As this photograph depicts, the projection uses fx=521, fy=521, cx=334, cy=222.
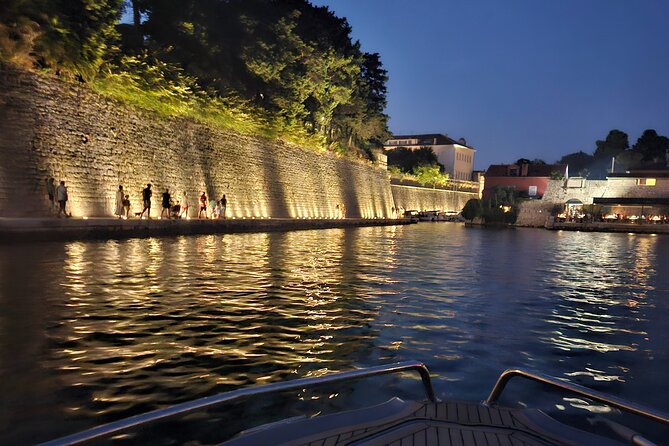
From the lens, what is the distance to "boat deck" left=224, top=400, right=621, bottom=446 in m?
2.32

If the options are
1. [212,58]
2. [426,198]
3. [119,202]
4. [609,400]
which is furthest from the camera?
[426,198]

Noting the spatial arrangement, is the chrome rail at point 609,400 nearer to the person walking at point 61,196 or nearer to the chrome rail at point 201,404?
the chrome rail at point 201,404

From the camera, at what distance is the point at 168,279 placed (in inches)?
381

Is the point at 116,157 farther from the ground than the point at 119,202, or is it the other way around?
the point at 116,157

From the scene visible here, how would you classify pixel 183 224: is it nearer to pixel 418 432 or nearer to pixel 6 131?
pixel 6 131

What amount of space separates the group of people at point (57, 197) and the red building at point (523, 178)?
227ft

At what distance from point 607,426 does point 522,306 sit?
4.58 m

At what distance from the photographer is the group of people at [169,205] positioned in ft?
64.2

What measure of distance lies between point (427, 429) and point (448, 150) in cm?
9809

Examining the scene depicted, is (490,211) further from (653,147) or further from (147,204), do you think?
(147,204)

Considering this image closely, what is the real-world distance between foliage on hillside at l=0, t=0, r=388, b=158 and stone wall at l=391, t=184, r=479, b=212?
55.2 ft

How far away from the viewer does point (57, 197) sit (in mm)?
16750

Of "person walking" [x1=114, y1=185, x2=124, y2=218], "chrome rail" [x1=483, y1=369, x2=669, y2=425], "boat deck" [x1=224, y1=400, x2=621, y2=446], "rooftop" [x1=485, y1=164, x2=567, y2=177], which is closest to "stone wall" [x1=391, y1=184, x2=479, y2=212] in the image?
"rooftop" [x1=485, y1=164, x2=567, y2=177]

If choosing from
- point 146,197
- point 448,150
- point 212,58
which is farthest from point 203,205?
point 448,150
